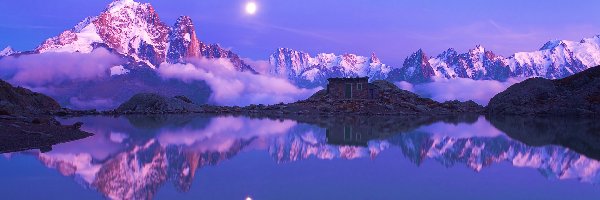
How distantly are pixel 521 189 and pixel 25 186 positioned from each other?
16.5m

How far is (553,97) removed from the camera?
357ft

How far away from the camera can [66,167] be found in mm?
22891

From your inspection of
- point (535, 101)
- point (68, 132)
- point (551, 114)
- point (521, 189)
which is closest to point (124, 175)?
point (521, 189)

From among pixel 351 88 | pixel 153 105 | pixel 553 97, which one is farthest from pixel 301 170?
pixel 553 97

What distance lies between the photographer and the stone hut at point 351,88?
111 m

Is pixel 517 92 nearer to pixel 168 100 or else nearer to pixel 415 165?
pixel 168 100

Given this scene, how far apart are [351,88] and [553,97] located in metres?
39.7

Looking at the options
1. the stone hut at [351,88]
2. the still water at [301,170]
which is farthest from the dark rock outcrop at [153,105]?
the still water at [301,170]

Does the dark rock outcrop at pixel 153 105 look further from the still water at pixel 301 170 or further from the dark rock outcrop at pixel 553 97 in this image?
the still water at pixel 301 170

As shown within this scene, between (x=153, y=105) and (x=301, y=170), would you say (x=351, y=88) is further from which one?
(x=301, y=170)

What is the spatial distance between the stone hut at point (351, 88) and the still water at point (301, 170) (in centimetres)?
7593

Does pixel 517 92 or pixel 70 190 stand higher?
pixel 517 92

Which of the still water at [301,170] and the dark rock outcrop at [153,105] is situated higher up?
the dark rock outcrop at [153,105]

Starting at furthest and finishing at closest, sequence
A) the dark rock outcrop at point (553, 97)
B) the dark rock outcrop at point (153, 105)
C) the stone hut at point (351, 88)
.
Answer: the stone hut at point (351, 88), the dark rock outcrop at point (153, 105), the dark rock outcrop at point (553, 97)
